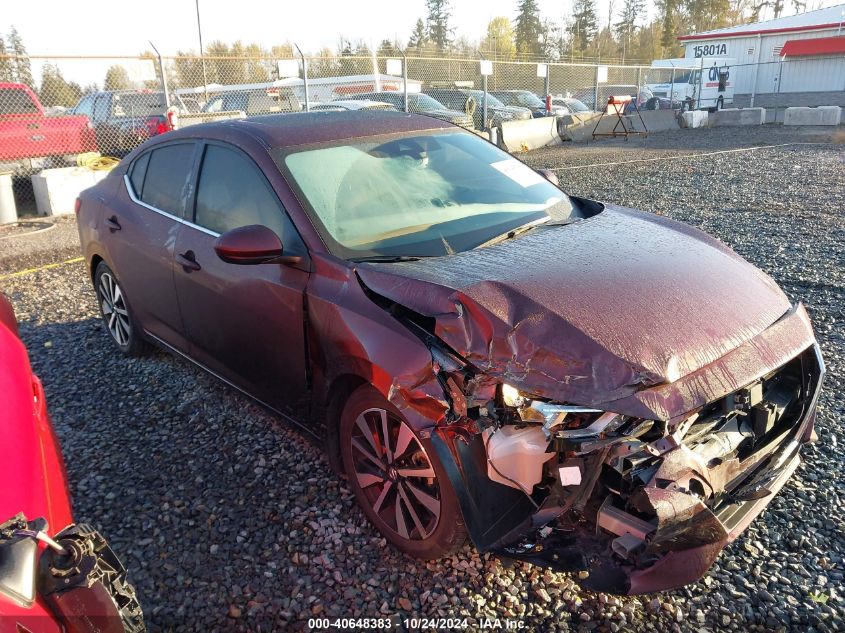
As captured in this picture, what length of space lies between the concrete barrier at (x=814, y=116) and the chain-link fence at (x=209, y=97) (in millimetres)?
4232

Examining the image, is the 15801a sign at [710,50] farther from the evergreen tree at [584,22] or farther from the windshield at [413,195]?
the windshield at [413,195]

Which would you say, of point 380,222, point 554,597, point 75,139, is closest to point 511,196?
point 380,222

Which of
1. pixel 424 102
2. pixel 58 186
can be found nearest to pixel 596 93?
pixel 424 102

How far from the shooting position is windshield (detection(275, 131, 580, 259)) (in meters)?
3.08

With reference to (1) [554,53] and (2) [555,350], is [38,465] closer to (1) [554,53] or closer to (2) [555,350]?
(2) [555,350]

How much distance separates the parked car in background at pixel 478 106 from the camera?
61.1 feet

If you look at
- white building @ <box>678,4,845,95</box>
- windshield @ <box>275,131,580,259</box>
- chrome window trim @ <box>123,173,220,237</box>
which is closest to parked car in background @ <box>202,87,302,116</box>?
chrome window trim @ <box>123,173,220,237</box>

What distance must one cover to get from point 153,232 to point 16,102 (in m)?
10.0

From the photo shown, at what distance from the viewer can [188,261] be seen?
3672 mm

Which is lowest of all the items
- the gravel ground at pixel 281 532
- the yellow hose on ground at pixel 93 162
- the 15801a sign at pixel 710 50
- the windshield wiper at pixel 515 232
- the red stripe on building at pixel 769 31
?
the gravel ground at pixel 281 532

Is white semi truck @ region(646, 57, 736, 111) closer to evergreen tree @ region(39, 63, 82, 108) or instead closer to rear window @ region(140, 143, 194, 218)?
evergreen tree @ region(39, 63, 82, 108)

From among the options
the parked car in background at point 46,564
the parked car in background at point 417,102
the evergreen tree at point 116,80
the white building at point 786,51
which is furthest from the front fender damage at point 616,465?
the white building at point 786,51

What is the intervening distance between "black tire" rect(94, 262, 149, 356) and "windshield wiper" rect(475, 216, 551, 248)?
275cm

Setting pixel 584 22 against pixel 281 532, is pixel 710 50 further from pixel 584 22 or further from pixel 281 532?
pixel 281 532
